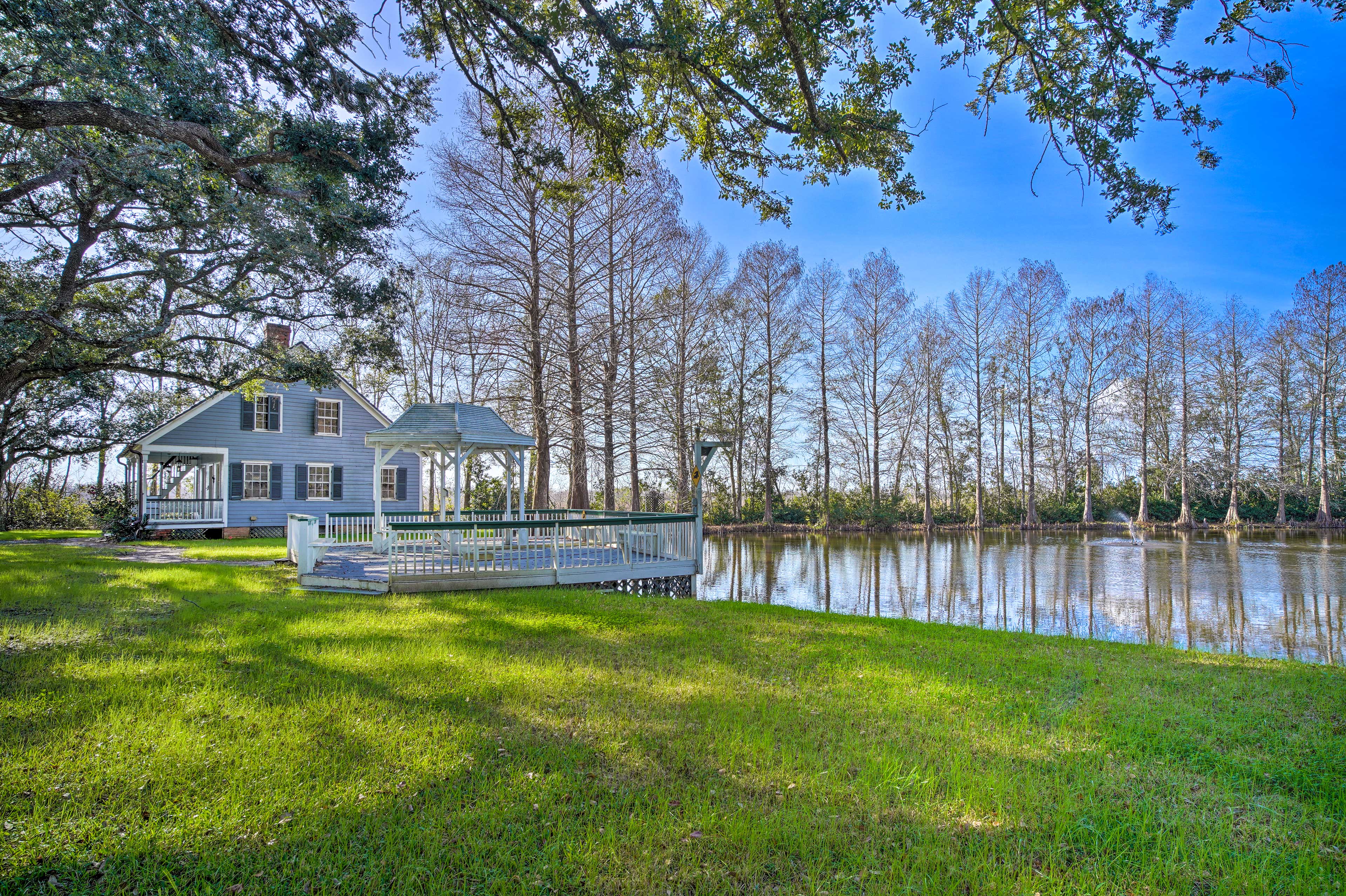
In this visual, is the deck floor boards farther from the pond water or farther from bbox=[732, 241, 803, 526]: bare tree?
bbox=[732, 241, 803, 526]: bare tree

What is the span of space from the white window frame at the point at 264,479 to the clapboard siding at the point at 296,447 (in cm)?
6

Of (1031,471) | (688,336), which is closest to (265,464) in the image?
(688,336)

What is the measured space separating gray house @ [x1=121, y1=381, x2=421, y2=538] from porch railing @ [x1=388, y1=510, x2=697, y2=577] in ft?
29.4

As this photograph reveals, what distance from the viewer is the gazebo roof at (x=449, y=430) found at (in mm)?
11203

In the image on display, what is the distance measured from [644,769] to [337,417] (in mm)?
22664

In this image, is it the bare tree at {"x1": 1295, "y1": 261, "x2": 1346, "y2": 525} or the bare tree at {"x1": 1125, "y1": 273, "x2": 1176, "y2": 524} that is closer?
the bare tree at {"x1": 1295, "y1": 261, "x2": 1346, "y2": 525}

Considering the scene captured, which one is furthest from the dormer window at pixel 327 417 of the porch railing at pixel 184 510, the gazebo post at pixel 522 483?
the gazebo post at pixel 522 483

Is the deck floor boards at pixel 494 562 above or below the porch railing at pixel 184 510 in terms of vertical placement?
below

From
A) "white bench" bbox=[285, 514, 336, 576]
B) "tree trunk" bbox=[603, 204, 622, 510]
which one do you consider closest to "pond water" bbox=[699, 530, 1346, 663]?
"tree trunk" bbox=[603, 204, 622, 510]

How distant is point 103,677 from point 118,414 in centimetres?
2932

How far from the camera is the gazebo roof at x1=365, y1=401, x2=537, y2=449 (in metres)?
11.2

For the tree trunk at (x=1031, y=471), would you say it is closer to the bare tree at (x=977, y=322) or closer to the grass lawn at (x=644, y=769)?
the bare tree at (x=977, y=322)

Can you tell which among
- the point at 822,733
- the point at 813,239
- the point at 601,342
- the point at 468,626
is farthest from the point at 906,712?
the point at 813,239

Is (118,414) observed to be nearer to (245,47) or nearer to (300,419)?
(300,419)
